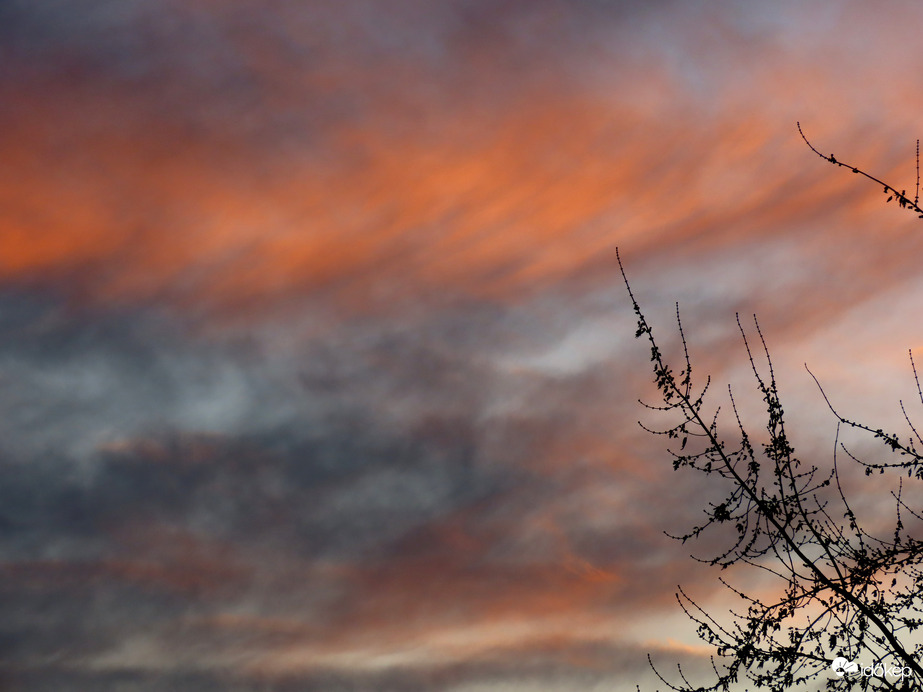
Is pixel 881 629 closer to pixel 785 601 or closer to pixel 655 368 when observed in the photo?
pixel 785 601

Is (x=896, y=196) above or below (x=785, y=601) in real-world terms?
above

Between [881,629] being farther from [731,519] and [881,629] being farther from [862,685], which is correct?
[731,519]

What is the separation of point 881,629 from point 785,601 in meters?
1.07

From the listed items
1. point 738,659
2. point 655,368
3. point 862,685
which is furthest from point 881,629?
point 655,368

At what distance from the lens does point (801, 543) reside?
1243 cm

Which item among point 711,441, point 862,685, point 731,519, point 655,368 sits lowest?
point 862,685

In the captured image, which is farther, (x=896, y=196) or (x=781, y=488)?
(x=781, y=488)

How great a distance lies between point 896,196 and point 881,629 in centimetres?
485

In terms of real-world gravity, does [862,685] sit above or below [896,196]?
below

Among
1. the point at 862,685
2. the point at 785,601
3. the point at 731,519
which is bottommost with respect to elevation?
the point at 862,685

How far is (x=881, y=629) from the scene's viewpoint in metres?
11.8

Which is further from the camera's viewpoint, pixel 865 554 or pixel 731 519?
pixel 731 519

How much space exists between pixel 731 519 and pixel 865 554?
154 cm

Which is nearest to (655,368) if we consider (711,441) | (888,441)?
(711,441)
